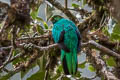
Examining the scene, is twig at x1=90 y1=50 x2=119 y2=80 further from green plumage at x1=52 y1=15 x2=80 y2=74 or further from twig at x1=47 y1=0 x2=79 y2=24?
twig at x1=47 y1=0 x2=79 y2=24

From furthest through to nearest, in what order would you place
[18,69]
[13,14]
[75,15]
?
[75,15] → [18,69] → [13,14]

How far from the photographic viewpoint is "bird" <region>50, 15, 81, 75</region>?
86.6 inches

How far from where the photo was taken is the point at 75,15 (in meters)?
3.35

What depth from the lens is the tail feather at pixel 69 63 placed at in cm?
216

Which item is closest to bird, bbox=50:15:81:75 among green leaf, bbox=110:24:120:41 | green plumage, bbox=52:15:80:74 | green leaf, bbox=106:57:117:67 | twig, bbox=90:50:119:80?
green plumage, bbox=52:15:80:74

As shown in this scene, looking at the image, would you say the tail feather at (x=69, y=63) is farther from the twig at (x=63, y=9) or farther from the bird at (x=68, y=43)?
the twig at (x=63, y=9)

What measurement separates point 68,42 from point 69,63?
Result: 0.88 feet

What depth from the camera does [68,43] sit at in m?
2.39

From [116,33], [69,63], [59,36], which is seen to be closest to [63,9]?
[59,36]

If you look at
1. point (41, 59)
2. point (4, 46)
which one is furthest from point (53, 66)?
point (4, 46)

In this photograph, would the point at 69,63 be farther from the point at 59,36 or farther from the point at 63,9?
the point at 63,9

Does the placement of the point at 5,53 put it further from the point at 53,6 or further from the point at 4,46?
the point at 53,6

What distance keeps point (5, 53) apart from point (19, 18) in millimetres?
1110

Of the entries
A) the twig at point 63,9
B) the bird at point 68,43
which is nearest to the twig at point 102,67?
the bird at point 68,43
